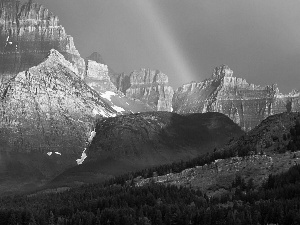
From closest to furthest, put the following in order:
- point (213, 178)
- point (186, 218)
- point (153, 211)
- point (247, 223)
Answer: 1. point (247, 223)
2. point (186, 218)
3. point (153, 211)
4. point (213, 178)

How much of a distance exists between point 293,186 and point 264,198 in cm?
777

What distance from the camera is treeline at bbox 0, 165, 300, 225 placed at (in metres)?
150

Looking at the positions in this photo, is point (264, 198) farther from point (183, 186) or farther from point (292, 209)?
point (183, 186)

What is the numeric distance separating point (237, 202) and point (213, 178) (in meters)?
26.2

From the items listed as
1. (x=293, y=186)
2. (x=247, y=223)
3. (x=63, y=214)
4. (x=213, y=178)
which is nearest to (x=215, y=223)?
(x=247, y=223)

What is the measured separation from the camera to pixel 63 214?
200m

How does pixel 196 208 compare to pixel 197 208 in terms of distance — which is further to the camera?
pixel 196 208

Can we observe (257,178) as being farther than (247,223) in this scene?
Yes

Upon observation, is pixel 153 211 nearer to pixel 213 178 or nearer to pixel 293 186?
pixel 213 178

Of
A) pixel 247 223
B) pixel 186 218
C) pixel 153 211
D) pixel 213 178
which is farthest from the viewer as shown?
pixel 213 178

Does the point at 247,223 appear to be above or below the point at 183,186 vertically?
below

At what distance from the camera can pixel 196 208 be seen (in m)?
169

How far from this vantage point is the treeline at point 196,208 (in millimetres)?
149500

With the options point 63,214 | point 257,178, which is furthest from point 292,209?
point 63,214
